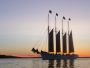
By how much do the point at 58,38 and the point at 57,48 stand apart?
5163 mm

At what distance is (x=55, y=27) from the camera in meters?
137

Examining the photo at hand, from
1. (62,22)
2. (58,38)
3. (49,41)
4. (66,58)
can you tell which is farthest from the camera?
(66,58)

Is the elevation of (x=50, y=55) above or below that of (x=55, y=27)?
below

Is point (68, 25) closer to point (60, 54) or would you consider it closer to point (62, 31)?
→ point (62, 31)

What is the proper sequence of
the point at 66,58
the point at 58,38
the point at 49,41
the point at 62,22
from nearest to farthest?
1. the point at 49,41
2. the point at 58,38
3. the point at 62,22
4. the point at 66,58

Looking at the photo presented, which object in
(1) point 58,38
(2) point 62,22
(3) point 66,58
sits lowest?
(3) point 66,58

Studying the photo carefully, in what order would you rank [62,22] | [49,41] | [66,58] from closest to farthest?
1. [49,41]
2. [62,22]
3. [66,58]

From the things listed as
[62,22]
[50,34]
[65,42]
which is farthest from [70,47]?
[50,34]

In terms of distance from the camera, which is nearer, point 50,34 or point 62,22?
point 50,34

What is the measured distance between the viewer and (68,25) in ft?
496

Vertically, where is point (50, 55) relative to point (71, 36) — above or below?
below

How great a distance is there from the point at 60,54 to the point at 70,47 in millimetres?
6856

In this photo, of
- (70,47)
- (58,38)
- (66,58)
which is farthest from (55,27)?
(66,58)

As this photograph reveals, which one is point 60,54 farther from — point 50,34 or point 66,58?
point 50,34
